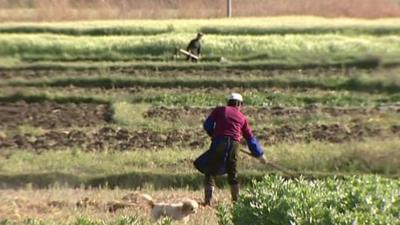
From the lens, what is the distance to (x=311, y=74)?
24172 mm

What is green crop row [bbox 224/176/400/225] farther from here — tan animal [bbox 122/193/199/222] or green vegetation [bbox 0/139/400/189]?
green vegetation [bbox 0/139/400/189]

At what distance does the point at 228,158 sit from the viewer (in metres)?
10.5

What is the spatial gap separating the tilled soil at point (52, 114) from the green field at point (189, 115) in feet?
0.13

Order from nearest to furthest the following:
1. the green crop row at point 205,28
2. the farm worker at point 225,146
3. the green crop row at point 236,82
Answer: the farm worker at point 225,146 → the green crop row at point 236,82 → the green crop row at point 205,28

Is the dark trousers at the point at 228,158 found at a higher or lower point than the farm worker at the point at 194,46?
higher

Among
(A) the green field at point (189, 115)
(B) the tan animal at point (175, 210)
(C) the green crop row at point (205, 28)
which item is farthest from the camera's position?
(C) the green crop row at point (205, 28)

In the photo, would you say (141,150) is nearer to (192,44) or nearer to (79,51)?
(192,44)

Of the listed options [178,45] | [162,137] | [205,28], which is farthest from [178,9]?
[162,137]

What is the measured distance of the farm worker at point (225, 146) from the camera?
1037 centimetres

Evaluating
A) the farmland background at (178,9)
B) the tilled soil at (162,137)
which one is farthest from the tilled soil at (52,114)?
the farmland background at (178,9)

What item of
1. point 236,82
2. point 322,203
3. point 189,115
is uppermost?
point 322,203

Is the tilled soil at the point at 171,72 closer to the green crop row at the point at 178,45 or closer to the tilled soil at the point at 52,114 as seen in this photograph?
the green crop row at the point at 178,45

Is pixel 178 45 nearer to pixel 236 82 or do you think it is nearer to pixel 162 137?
pixel 236 82

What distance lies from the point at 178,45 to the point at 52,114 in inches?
433
